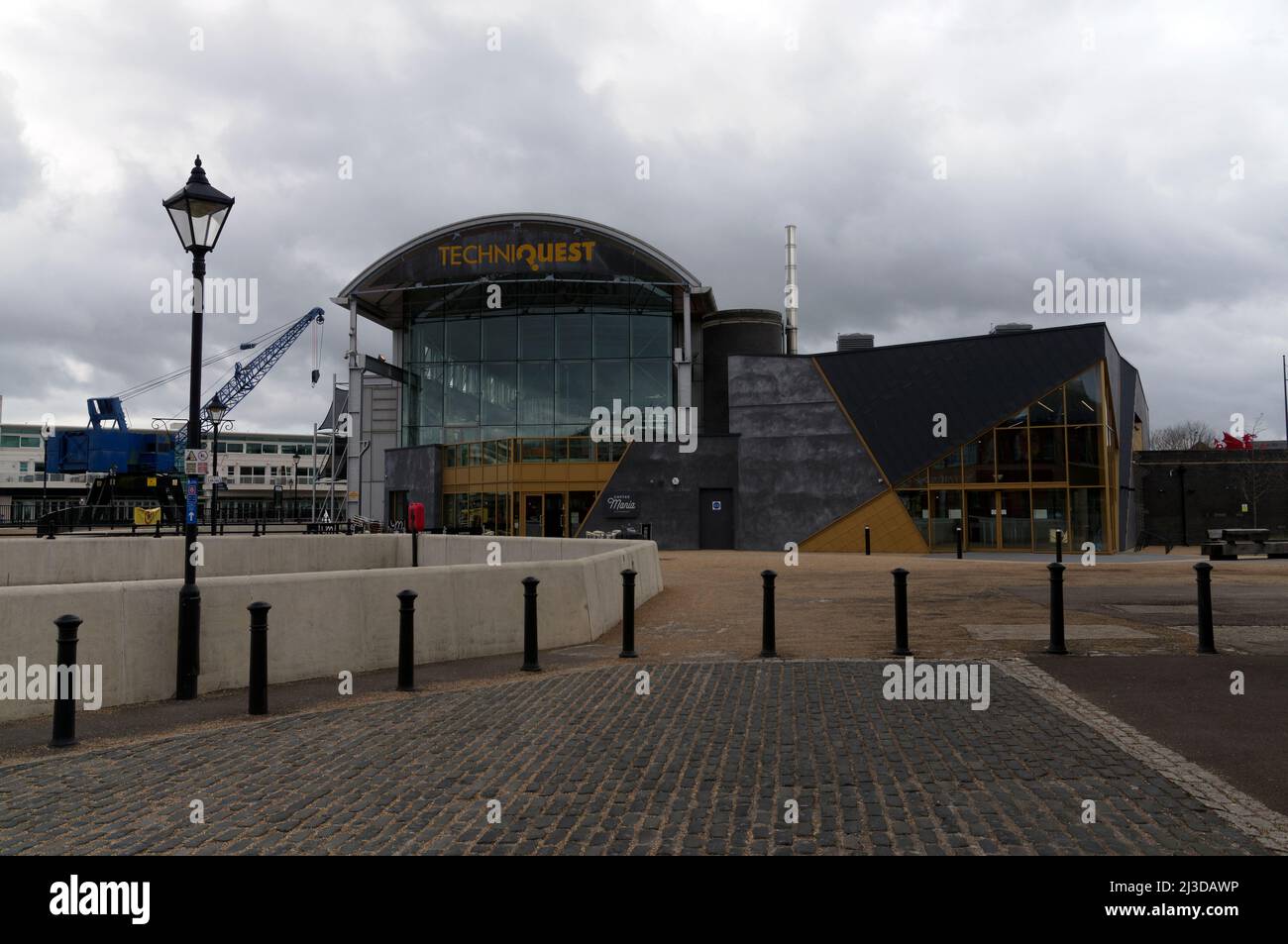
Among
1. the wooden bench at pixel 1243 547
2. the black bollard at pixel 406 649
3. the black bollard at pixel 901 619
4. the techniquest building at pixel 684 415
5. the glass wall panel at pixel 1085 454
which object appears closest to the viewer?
the black bollard at pixel 406 649

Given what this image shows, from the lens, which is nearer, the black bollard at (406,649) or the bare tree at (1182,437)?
the black bollard at (406,649)

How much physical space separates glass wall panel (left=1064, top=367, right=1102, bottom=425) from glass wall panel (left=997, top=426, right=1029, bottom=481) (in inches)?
70.4

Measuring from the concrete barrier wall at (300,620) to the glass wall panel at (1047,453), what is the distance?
25.4m

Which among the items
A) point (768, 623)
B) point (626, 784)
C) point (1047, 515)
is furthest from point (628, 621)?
point (1047, 515)

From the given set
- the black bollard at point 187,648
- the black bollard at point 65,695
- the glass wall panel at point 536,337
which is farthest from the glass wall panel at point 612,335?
the black bollard at point 65,695

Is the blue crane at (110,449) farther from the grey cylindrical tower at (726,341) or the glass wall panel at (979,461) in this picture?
the glass wall panel at (979,461)

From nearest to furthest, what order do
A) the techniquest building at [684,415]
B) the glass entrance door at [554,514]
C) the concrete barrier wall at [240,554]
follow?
the concrete barrier wall at [240,554]
the techniquest building at [684,415]
the glass entrance door at [554,514]

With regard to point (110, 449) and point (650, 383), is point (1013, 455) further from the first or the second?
point (110, 449)

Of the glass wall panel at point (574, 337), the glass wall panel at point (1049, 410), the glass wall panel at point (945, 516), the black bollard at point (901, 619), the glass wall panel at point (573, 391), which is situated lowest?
the black bollard at point (901, 619)

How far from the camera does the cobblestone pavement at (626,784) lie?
4.54m

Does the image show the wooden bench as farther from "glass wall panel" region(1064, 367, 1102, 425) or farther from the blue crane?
the blue crane

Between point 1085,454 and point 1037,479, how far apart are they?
6.21 feet
